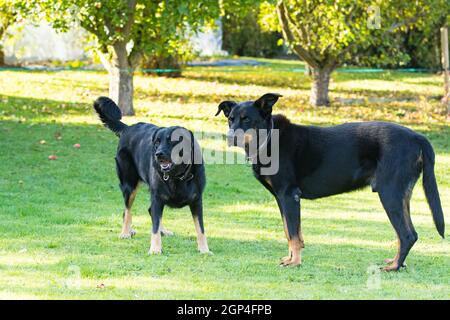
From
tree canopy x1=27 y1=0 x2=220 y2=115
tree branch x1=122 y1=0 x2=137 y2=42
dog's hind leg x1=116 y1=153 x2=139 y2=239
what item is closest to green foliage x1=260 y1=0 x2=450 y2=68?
tree canopy x1=27 y1=0 x2=220 y2=115

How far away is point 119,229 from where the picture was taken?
9703 millimetres

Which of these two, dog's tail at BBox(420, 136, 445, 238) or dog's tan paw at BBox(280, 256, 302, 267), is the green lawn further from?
dog's tail at BBox(420, 136, 445, 238)

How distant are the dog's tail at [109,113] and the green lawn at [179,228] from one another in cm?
115

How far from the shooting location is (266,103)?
803cm

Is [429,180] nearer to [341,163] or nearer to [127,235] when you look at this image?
[341,163]

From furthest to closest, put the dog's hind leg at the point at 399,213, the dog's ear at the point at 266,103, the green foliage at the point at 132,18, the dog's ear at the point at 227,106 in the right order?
the green foliage at the point at 132,18 < the dog's ear at the point at 227,106 < the dog's ear at the point at 266,103 < the dog's hind leg at the point at 399,213

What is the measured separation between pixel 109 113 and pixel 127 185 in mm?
877

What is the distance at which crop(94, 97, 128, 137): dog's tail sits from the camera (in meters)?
9.71

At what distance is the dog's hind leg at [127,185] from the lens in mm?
9227

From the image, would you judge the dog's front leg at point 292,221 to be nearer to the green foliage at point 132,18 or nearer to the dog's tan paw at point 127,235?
the dog's tan paw at point 127,235

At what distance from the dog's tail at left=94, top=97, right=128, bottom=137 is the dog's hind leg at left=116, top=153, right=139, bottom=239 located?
405 millimetres

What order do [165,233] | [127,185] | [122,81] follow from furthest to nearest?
[122,81]
[127,185]
[165,233]

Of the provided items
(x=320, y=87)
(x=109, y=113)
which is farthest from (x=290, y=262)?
(x=320, y=87)

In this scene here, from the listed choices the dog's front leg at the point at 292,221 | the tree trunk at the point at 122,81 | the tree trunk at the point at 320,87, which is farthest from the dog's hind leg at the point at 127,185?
the tree trunk at the point at 320,87
